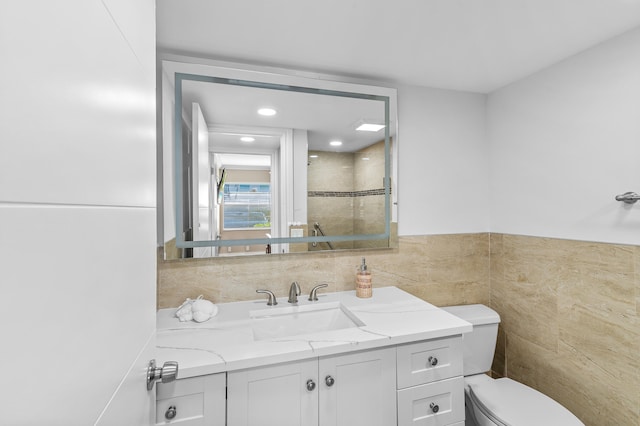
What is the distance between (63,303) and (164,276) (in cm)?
125

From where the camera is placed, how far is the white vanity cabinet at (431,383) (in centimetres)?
124

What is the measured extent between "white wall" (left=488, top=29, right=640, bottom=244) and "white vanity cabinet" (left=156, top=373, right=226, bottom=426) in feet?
6.02

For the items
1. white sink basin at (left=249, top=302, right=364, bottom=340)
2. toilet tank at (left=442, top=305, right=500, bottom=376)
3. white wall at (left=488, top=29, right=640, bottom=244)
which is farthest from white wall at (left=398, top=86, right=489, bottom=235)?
white sink basin at (left=249, top=302, right=364, bottom=340)

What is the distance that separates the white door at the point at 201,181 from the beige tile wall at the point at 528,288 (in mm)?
163

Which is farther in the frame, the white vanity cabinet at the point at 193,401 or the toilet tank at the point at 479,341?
the toilet tank at the point at 479,341

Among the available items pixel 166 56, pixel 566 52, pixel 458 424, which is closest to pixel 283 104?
pixel 166 56

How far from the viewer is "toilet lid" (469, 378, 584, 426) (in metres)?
1.37

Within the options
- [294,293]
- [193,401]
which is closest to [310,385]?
[193,401]

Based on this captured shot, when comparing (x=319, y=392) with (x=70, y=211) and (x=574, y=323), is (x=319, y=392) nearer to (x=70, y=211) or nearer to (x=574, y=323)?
(x=70, y=211)

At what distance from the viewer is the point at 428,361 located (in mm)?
1283

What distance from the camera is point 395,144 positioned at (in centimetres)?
→ 186

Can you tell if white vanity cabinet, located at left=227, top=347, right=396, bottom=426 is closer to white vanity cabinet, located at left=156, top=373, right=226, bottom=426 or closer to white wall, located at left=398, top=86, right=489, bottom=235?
white vanity cabinet, located at left=156, top=373, right=226, bottom=426

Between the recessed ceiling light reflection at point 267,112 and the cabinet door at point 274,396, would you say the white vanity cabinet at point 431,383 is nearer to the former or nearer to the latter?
the cabinet door at point 274,396

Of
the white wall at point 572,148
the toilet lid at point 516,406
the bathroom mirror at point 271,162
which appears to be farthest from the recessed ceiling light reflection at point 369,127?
the toilet lid at point 516,406
